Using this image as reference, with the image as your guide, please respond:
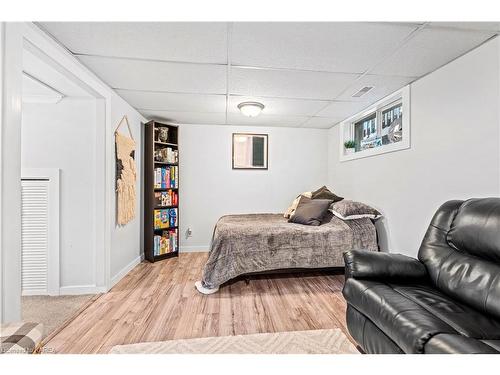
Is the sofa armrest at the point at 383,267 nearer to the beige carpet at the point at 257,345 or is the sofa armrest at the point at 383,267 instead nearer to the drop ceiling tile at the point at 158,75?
the beige carpet at the point at 257,345

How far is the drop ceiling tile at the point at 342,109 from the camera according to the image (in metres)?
3.21

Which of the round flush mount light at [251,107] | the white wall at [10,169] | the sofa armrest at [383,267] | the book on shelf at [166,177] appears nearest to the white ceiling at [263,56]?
→ the round flush mount light at [251,107]

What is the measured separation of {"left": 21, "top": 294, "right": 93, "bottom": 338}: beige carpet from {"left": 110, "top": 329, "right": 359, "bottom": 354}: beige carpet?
2.64 feet

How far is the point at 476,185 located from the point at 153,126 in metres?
3.82

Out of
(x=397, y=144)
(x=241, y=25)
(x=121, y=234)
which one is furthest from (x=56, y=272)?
(x=397, y=144)

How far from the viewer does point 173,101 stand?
3.17 m

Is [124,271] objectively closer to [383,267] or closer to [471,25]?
[383,267]

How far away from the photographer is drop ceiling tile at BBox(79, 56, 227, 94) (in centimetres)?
217

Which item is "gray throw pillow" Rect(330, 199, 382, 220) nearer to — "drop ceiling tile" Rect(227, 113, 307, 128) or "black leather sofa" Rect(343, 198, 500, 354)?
"black leather sofa" Rect(343, 198, 500, 354)

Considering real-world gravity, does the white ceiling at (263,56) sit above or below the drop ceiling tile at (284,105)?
below

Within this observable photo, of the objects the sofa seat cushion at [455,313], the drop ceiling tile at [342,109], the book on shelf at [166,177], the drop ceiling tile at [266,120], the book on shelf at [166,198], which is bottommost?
the sofa seat cushion at [455,313]

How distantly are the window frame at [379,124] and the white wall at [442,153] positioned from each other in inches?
2.6

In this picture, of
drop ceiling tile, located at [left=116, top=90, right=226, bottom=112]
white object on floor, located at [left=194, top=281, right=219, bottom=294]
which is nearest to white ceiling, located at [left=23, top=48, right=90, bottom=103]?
drop ceiling tile, located at [left=116, top=90, right=226, bottom=112]

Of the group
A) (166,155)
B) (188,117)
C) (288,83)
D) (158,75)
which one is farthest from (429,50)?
(166,155)
